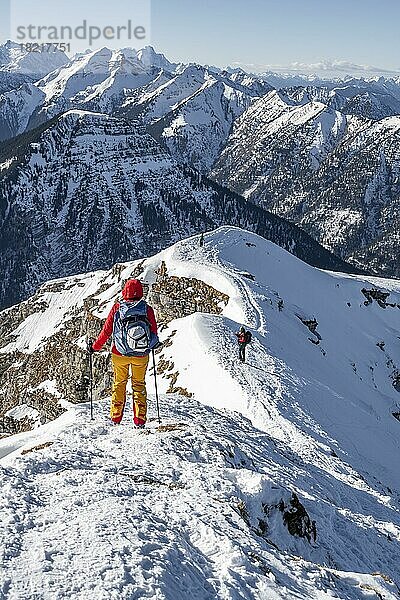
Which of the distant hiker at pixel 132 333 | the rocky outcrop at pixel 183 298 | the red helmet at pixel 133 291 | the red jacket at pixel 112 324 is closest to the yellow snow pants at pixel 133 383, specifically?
the distant hiker at pixel 132 333

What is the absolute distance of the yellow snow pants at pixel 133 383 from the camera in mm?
16000

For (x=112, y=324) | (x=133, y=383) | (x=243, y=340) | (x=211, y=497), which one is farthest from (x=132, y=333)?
(x=243, y=340)

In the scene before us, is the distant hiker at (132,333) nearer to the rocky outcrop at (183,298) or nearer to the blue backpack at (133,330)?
the blue backpack at (133,330)

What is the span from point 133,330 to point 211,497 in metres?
5.49

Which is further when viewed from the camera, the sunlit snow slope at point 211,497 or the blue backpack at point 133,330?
the blue backpack at point 133,330

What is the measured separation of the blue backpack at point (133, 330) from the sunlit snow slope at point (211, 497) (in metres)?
2.71

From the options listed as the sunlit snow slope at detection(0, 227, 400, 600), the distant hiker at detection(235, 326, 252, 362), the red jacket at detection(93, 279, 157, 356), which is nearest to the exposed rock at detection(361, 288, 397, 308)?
the sunlit snow slope at detection(0, 227, 400, 600)

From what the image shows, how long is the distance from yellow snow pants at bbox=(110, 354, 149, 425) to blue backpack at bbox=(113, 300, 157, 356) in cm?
46

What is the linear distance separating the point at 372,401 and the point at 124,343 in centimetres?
3253

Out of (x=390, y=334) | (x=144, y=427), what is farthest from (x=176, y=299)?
(x=144, y=427)

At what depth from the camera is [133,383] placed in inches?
642

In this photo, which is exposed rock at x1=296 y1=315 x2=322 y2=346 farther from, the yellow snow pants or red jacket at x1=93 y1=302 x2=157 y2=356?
red jacket at x1=93 y1=302 x2=157 y2=356

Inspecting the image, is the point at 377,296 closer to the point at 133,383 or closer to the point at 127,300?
the point at 133,383

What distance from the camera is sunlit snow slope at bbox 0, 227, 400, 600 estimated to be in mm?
8648
